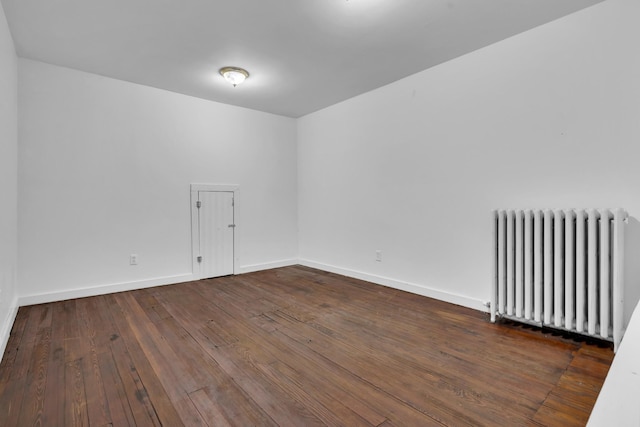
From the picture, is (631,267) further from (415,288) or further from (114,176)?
(114,176)

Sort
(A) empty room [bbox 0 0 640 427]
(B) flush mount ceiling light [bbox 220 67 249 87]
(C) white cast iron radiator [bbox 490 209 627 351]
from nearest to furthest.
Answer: (A) empty room [bbox 0 0 640 427] < (C) white cast iron radiator [bbox 490 209 627 351] < (B) flush mount ceiling light [bbox 220 67 249 87]

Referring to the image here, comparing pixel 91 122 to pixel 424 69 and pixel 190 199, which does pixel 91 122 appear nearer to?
pixel 190 199

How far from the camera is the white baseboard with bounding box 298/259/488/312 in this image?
315cm

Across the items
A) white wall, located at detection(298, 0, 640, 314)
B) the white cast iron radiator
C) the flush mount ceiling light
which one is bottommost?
the white cast iron radiator

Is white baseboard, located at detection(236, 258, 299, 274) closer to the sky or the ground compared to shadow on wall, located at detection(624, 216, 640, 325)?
closer to the ground

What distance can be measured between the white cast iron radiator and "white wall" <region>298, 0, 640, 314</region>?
0.22 m

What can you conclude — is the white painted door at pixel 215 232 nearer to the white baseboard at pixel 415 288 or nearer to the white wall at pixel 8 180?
the white baseboard at pixel 415 288

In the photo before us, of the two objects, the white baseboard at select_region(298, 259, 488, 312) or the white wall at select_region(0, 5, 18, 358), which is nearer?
the white wall at select_region(0, 5, 18, 358)

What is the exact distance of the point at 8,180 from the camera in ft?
8.73

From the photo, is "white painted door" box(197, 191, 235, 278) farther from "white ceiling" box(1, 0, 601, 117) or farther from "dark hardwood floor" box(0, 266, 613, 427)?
"white ceiling" box(1, 0, 601, 117)

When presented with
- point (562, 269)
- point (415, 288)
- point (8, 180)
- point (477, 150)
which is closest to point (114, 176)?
point (8, 180)

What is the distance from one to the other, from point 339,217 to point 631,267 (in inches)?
125

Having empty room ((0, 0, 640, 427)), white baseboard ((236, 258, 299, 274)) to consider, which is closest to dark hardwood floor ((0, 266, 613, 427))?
empty room ((0, 0, 640, 427))

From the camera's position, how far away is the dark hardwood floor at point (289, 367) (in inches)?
62.6
